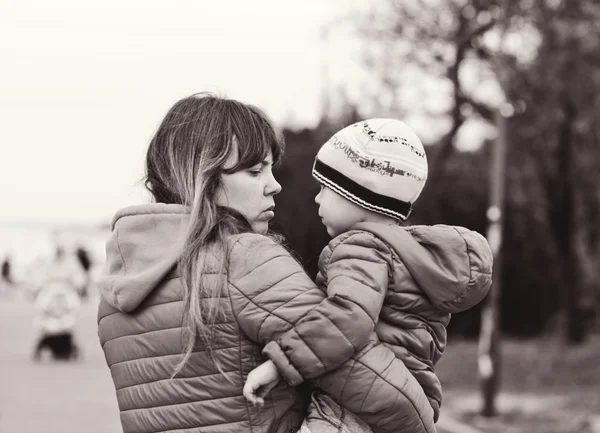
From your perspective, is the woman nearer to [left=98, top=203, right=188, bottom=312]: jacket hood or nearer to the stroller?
[left=98, top=203, right=188, bottom=312]: jacket hood

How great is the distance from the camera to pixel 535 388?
1500cm

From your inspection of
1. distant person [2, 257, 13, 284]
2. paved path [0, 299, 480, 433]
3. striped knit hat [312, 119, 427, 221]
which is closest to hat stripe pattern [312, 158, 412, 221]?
striped knit hat [312, 119, 427, 221]

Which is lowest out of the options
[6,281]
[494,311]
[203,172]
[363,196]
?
[6,281]

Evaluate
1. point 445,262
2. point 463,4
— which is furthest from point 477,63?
point 445,262

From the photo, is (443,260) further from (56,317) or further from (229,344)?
(56,317)

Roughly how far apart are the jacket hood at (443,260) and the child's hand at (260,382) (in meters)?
0.48

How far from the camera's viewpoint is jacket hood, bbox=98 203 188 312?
8.11 feet

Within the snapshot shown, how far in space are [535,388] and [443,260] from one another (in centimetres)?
1302

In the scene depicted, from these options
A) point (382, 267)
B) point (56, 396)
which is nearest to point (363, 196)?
point (382, 267)

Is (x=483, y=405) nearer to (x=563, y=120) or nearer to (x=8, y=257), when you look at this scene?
(x=563, y=120)

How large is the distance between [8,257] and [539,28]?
1034 inches

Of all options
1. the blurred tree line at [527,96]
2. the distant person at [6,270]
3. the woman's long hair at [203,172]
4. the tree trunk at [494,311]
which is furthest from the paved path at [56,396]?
the distant person at [6,270]

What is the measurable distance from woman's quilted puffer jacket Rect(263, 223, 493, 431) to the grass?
9460 mm

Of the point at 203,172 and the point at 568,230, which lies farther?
the point at 568,230
